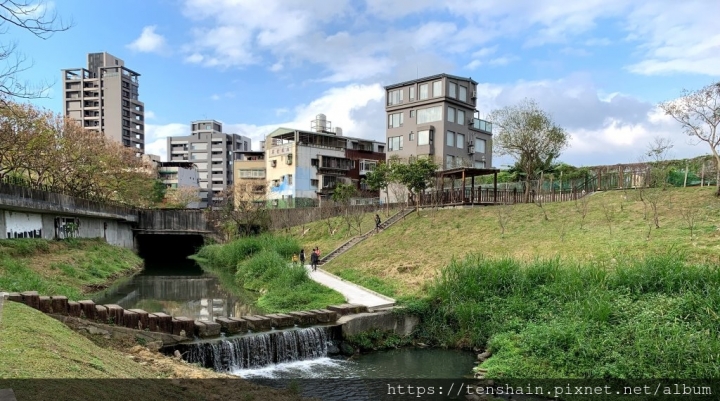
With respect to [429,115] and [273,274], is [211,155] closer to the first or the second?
[429,115]

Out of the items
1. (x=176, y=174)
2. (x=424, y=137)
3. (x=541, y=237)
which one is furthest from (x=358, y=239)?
(x=176, y=174)

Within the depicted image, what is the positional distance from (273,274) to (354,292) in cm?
649

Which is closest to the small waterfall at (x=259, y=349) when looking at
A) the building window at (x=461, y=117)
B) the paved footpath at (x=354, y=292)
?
the paved footpath at (x=354, y=292)

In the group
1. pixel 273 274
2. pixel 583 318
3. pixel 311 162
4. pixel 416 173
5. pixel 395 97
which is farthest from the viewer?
pixel 311 162

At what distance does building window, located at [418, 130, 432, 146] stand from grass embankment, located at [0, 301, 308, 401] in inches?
1406

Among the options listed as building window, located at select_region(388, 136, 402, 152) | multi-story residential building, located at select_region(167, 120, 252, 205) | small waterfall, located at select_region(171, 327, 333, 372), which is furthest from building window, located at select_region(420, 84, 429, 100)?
multi-story residential building, located at select_region(167, 120, 252, 205)

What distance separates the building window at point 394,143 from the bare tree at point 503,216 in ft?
64.9

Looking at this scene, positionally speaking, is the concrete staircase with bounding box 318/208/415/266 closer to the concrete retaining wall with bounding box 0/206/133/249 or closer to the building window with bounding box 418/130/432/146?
the building window with bounding box 418/130/432/146

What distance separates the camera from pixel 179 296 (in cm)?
2241

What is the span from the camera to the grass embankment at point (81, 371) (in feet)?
16.0

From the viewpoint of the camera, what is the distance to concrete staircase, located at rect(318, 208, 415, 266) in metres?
25.8

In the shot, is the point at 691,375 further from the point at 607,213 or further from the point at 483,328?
the point at 607,213

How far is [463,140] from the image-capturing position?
1751 inches

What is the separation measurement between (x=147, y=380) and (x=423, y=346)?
8423mm
